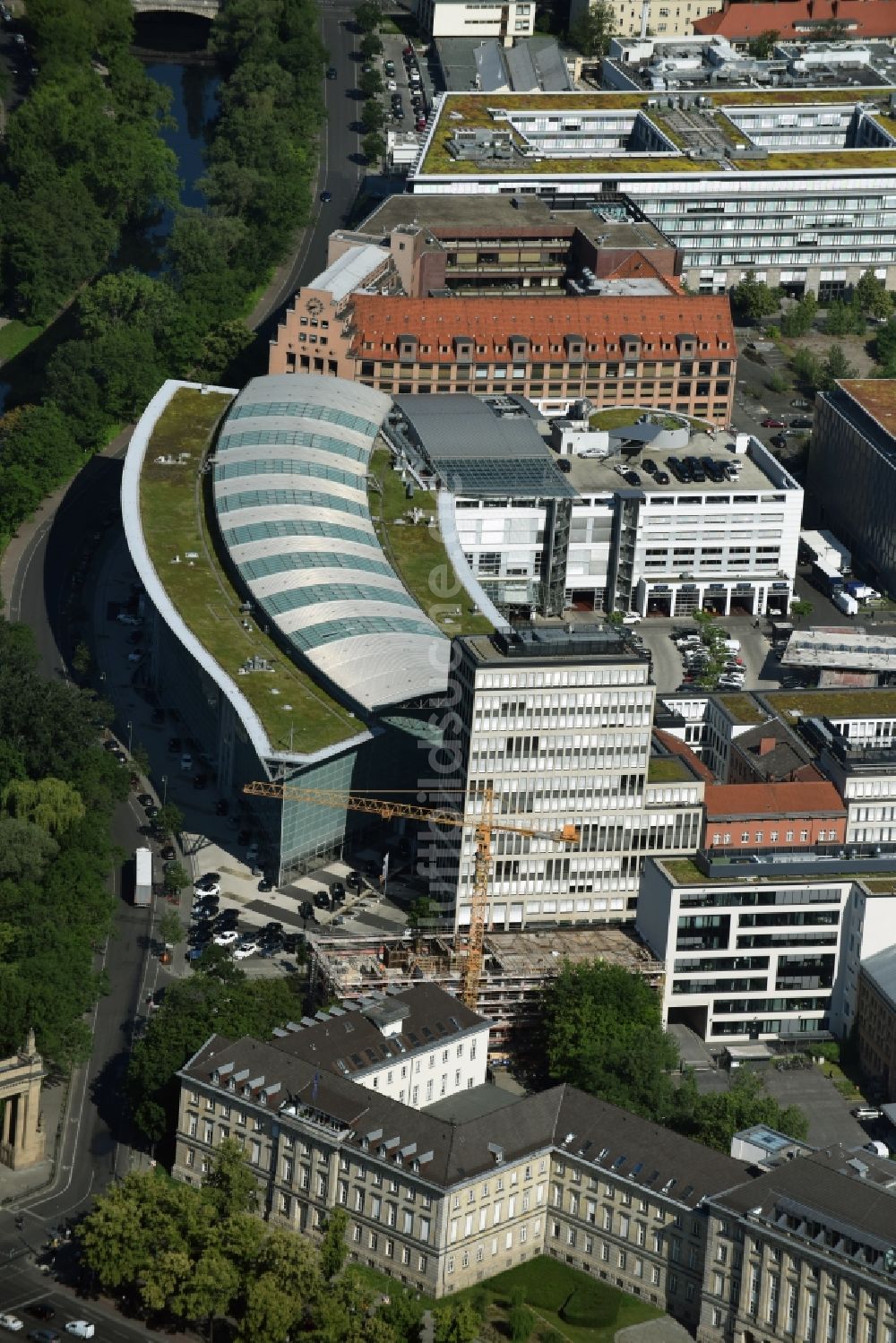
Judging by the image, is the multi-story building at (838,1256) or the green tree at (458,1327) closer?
the multi-story building at (838,1256)

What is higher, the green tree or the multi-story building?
the multi-story building

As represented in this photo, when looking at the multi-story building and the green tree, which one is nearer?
the multi-story building

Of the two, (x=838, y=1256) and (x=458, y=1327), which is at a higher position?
(x=838, y=1256)

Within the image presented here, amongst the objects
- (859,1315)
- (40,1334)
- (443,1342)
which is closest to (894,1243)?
(859,1315)

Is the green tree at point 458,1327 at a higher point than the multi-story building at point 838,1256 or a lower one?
lower

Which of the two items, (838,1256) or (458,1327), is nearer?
(838,1256)

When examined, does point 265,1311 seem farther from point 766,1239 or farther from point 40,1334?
point 766,1239

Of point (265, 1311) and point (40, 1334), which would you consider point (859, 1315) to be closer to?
point (265, 1311)

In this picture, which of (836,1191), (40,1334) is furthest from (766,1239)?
(40,1334)

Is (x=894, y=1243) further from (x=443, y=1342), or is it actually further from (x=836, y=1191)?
(x=443, y=1342)
